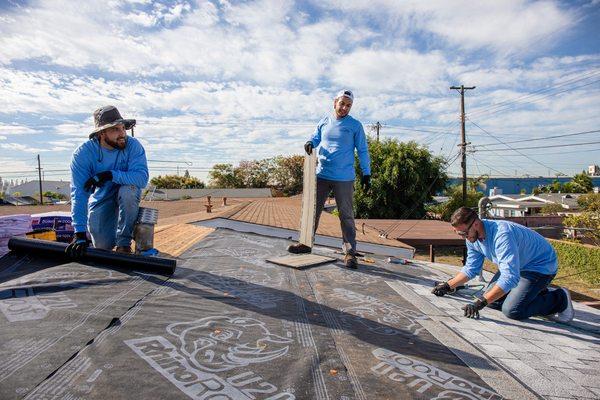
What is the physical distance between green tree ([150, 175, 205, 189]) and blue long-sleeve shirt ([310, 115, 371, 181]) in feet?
163

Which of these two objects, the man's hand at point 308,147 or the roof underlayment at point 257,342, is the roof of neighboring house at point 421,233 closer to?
the man's hand at point 308,147

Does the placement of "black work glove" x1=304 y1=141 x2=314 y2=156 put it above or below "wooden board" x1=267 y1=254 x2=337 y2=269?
above

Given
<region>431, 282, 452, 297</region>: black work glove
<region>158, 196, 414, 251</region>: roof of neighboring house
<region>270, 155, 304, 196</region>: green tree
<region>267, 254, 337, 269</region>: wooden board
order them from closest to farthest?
<region>431, 282, 452, 297</region>: black work glove → <region>267, 254, 337, 269</region>: wooden board → <region>158, 196, 414, 251</region>: roof of neighboring house → <region>270, 155, 304, 196</region>: green tree

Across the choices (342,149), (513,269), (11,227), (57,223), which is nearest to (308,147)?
(342,149)

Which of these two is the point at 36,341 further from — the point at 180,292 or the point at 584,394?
the point at 584,394

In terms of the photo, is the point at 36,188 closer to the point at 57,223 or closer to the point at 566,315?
the point at 57,223

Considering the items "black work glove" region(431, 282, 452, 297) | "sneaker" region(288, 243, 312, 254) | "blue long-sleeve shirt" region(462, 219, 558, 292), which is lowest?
"black work glove" region(431, 282, 452, 297)

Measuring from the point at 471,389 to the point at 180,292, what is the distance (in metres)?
1.77

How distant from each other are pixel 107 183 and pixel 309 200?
2.13 meters

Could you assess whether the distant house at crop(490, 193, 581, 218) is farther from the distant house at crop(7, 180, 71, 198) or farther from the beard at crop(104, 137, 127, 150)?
the distant house at crop(7, 180, 71, 198)

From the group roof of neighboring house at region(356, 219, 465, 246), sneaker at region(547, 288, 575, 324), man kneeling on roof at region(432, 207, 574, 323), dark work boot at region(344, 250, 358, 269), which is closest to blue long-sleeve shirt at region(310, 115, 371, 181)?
dark work boot at region(344, 250, 358, 269)

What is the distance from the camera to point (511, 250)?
285cm

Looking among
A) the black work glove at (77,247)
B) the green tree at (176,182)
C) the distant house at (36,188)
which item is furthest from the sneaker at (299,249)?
the distant house at (36,188)

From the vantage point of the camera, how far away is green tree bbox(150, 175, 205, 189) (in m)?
51.2
